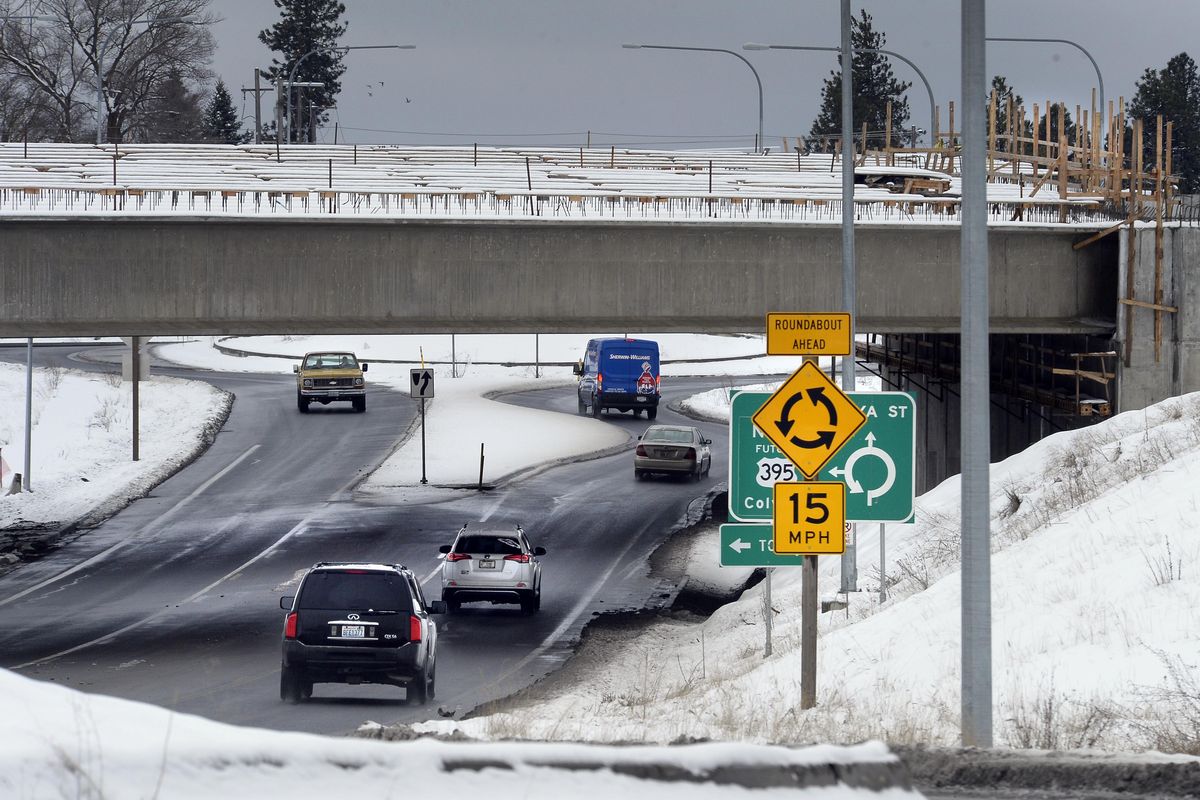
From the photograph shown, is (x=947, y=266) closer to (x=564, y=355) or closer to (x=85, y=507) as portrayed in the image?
(x=85, y=507)

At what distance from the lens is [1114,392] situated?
98.3 ft

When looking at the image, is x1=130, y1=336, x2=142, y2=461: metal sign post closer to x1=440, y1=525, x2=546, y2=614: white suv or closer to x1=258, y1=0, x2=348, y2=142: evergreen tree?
x1=440, y1=525, x2=546, y2=614: white suv

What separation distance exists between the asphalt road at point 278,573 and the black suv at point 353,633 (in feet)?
1.22

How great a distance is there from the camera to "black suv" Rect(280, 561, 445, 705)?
55.2 ft

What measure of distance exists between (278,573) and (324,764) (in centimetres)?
2314

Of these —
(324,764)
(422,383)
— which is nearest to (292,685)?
(324,764)

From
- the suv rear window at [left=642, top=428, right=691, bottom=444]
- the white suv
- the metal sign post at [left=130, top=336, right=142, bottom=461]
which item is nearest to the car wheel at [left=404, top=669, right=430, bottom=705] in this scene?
the white suv

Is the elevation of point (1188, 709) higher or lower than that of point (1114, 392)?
lower

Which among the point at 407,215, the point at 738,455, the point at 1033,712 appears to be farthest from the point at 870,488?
the point at 407,215

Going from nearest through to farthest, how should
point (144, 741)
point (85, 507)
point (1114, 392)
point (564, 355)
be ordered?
point (144, 741) → point (1114, 392) → point (85, 507) → point (564, 355)

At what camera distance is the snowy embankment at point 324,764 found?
18.6 feet

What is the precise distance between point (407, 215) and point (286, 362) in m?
53.4

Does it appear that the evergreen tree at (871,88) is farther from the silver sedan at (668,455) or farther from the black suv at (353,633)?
the black suv at (353,633)

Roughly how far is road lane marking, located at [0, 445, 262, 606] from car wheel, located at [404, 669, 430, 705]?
11698mm
